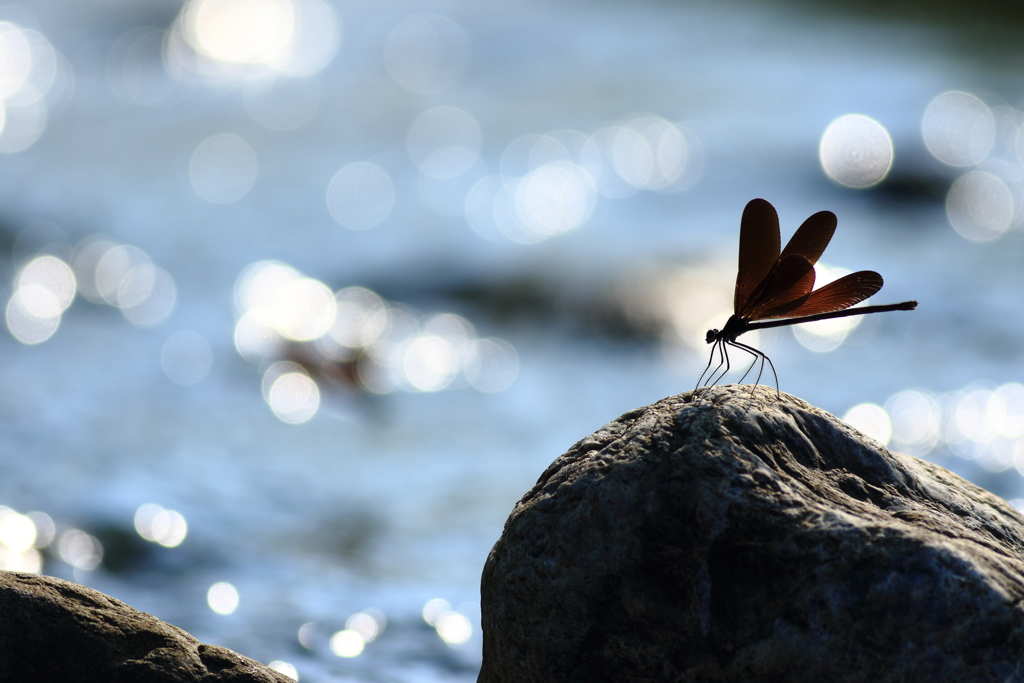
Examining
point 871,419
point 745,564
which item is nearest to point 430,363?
point 871,419

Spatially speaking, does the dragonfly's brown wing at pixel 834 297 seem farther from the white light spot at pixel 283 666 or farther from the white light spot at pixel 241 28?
the white light spot at pixel 241 28

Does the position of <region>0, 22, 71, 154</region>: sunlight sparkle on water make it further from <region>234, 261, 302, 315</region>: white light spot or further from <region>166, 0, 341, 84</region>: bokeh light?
<region>234, 261, 302, 315</region>: white light spot

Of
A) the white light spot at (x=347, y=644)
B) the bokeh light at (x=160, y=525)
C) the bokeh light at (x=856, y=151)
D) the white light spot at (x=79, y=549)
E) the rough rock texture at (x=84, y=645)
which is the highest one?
the bokeh light at (x=856, y=151)

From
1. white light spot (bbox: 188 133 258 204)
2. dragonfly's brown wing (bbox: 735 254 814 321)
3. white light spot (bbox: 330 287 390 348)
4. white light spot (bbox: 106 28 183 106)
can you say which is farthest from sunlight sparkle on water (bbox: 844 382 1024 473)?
white light spot (bbox: 106 28 183 106)

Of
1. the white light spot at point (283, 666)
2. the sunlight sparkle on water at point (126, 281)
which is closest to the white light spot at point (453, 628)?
the white light spot at point (283, 666)

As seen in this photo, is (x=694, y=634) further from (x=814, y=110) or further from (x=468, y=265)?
(x=814, y=110)

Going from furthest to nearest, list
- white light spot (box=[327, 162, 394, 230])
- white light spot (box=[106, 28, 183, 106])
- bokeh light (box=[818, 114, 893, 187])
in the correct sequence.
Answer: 1. white light spot (box=[106, 28, 183, 106])
2. bokeh light (box=[818, 114, 893, 187])
3. white light spot (box=[327, 162, 394, 230])
